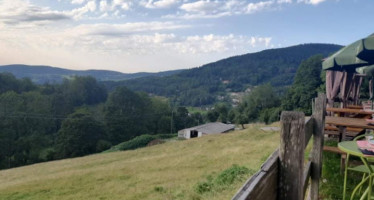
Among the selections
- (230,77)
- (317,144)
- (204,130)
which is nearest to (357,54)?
(317,144)

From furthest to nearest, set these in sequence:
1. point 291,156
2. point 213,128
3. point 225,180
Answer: point 213,128
point 225,180
point 291,156

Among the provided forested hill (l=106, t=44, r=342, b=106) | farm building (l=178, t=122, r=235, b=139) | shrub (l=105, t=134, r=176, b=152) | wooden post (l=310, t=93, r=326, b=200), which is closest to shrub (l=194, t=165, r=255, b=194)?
wooden post (l=310, t=93, r=326, b=200)

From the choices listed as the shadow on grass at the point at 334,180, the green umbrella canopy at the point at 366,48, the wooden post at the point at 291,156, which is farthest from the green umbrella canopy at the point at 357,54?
the wooden post at the point at 291,156

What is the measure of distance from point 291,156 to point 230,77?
13876 cm

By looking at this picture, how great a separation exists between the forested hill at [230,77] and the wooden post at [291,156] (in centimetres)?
10771

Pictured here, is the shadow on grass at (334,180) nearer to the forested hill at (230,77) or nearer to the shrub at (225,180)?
the shrub at (225,180)

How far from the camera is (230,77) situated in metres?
139

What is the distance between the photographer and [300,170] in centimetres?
162

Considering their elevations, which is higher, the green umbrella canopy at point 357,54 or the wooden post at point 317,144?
the green umbrella canopy at point 357,54

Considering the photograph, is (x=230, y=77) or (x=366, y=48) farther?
(x=230, y=77)

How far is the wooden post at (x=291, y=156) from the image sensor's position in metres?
1.60

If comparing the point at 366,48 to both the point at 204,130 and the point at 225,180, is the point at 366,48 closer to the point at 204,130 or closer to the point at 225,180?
the point at 225,180

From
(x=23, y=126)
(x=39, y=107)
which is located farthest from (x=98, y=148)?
(x=39, y=107)

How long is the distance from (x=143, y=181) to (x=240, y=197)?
10.5 meters
